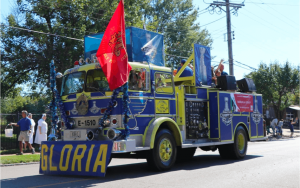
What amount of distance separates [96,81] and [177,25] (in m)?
32.3

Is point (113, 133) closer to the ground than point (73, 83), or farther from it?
closer to the ground

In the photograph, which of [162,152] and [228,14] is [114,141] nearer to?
[162,152]

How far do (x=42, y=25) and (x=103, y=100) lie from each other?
1472 centimetres

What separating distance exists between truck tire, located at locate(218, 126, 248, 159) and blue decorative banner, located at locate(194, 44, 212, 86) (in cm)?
224

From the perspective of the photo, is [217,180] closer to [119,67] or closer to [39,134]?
[119,67]

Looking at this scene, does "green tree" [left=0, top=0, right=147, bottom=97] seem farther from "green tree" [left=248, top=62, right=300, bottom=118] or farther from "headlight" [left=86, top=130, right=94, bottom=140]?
"green tree" [left=248, top=62, right=300, bottom=118]

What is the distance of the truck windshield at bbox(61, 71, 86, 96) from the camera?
9352 millimetres

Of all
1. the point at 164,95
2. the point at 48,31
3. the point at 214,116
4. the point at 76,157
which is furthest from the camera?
the point at 48,31

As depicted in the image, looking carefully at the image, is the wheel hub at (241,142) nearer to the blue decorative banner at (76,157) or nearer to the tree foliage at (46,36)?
the blue decorative banner at (76,157)

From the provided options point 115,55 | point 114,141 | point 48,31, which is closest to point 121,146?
point 114,141

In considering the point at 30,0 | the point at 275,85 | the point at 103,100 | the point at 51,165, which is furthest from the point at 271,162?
the point at 275,85

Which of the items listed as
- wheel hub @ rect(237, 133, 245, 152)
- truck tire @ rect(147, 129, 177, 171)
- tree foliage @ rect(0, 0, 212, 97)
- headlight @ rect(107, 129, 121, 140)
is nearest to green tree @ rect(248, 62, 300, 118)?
tree foliage @ rect(0, 0, 212, 97)

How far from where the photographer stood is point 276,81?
38.5 m

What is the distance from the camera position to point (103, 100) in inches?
347
